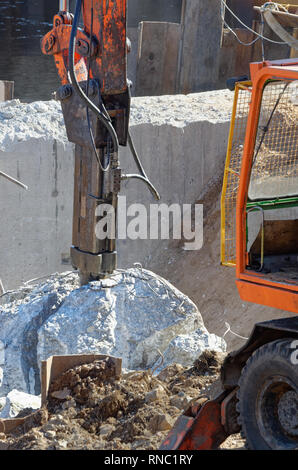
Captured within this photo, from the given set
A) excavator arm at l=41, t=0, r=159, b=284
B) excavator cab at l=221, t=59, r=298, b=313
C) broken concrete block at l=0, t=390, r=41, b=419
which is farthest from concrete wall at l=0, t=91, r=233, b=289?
excavator cab at l=221, t=59, r=298, b=313

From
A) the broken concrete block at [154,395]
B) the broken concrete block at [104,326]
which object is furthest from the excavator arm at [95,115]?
the broken concrete block at [154,395]

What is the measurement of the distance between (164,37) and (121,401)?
8.73m

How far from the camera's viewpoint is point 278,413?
4156 millimetres

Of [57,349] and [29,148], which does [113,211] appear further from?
[29,148]

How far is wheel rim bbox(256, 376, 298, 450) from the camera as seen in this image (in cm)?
405

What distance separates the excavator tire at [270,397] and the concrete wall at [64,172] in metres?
5.35

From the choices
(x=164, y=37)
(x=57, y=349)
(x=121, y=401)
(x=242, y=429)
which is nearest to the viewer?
(x=242, y=429)

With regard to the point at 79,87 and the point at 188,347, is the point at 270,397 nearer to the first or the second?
the point at 188,347

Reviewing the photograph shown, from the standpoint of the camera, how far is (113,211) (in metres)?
6.78

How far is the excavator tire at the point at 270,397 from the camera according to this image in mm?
4043

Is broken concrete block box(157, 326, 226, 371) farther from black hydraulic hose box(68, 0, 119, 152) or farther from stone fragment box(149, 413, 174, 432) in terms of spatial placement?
black hydraulic hose box(68, 0, 119, 152)

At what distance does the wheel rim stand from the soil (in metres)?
0.48

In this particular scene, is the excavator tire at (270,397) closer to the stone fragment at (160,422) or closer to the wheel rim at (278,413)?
the wheel rim at (278,413)

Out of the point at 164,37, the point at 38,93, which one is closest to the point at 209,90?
the point at 164,37
